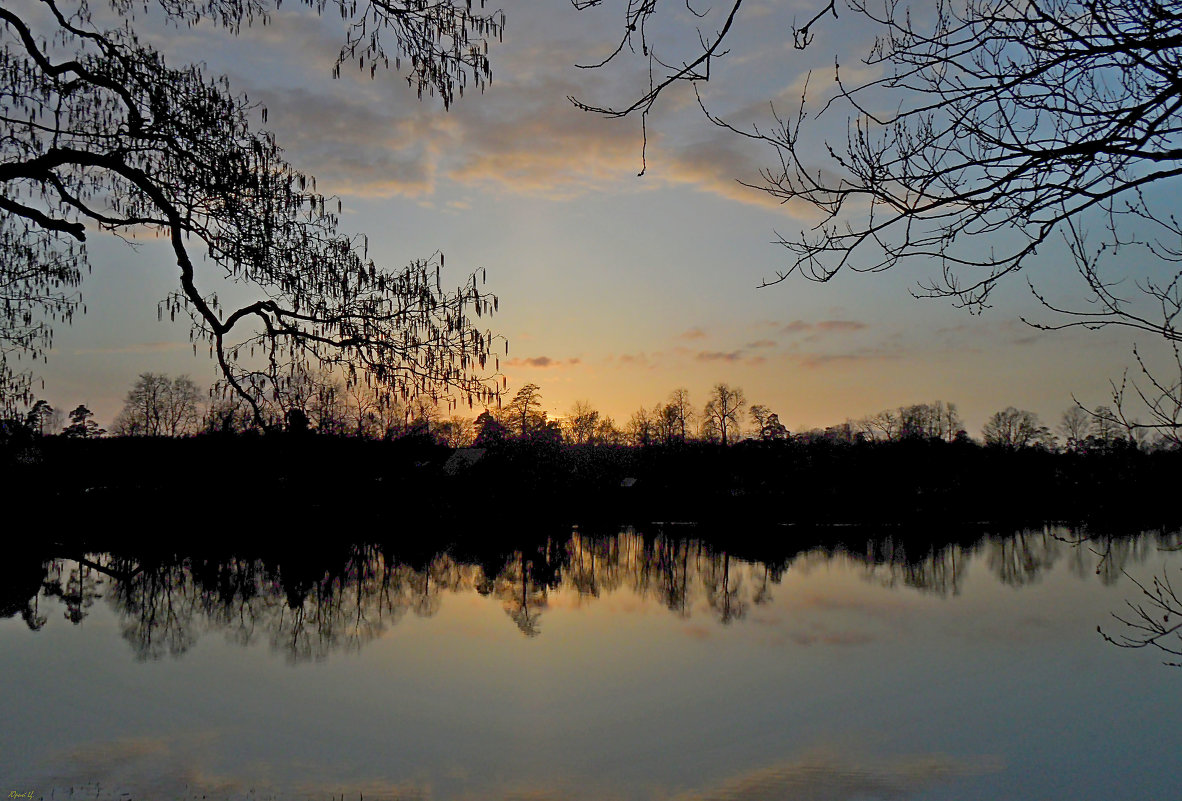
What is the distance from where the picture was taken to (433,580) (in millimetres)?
23281

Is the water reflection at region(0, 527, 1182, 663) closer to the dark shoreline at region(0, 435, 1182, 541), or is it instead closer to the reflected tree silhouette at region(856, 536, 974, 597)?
the reflected tree silhouette at region(856, 536, 974, 597)

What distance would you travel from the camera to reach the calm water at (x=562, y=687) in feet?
30.6

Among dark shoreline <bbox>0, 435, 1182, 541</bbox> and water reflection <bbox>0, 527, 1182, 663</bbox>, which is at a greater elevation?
dark shoreline <bbox>0, 435, 1182, 541</bbox>

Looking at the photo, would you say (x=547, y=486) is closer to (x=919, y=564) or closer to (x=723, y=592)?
(x=919, y=564)

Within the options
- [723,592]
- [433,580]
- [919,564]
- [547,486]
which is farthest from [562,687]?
[547,486]

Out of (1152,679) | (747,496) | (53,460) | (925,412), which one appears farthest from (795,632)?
(925,412)

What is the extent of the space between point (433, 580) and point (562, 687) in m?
10.6

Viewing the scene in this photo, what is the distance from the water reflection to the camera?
16797 mm

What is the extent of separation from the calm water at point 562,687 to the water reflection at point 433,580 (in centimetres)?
14

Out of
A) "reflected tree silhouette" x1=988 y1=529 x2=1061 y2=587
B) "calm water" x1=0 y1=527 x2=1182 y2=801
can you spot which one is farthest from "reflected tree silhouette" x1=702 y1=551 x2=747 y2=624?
"reflected tree silhouette" x1=988 y1=529 x2=1061 y2=587

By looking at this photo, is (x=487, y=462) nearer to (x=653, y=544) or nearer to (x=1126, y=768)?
(x=653, y=544)

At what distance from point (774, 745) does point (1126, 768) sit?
163 inches

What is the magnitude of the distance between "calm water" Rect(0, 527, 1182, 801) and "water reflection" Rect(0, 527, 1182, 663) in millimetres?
141

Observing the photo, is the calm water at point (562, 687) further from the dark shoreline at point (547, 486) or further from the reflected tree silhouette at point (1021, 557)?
the dark shoreline at point (547, 486)
